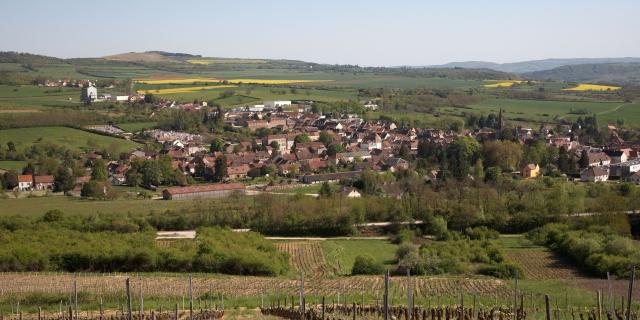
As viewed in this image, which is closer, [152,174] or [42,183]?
[42,183]

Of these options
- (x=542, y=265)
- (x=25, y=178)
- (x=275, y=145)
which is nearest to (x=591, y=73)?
(x=275, y=145)

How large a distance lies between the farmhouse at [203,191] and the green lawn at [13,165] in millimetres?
10782

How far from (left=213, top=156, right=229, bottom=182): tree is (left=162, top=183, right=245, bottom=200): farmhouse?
3535 millimetres

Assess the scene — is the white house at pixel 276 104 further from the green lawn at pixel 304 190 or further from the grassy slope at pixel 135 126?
the green lawn at pixel 304 190

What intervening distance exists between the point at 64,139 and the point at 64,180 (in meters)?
12.0

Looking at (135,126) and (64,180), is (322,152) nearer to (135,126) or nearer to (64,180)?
(64,180)

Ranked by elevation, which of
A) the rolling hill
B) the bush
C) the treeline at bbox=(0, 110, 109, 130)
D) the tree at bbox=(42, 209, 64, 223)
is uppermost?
→ the rolling hill

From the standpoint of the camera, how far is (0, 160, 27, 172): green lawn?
126 feet

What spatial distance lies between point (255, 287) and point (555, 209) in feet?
48.9

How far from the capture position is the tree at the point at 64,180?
35.2 m

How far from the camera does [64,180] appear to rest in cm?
3528

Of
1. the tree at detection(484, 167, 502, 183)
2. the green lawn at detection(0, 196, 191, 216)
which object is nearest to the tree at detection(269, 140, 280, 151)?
the green lawn at detection(0, 196, 191, 216)

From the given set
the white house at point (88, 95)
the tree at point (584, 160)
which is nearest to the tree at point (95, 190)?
the tree at point (584, 160)

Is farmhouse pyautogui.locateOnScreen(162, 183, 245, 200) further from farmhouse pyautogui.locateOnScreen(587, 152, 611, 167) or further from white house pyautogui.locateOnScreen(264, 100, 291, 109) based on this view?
white house pyautogui.locateOnScreen(264, 100, 291, 109)
